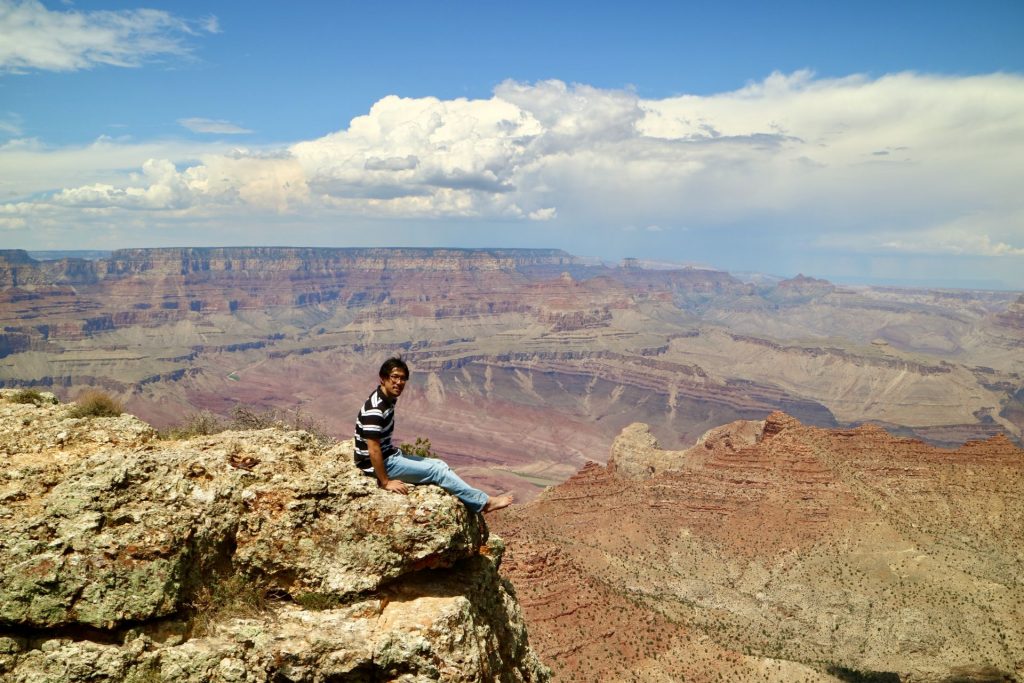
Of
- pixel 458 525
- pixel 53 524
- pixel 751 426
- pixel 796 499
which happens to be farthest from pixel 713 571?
pixel 53 524

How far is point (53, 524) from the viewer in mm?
8750

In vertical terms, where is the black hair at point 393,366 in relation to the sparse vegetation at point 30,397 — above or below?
above

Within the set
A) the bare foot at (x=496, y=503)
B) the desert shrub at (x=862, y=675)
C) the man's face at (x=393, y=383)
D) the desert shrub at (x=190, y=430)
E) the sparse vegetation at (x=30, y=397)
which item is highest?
the man's face at (x=393, y=383)

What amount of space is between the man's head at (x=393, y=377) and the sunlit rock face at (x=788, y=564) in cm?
2810

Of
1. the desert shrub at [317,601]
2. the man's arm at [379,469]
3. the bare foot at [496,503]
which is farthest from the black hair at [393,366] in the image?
the desert shrub at [317,601]

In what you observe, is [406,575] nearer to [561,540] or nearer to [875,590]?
[561,540]

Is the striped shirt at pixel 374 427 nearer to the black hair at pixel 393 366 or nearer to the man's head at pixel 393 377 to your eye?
the man's head at pixel 393 377

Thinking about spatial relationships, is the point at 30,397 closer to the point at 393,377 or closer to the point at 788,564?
the point at 393,377

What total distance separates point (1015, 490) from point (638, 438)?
132ft

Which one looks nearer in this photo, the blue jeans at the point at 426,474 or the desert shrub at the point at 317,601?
the desert shrub at the point at 317,601

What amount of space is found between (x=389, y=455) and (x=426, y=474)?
0.72 metres

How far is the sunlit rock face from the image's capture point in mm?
37000

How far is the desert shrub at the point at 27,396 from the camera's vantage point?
17750 millimetres

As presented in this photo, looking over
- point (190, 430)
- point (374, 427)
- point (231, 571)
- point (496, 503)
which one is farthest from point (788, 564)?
point (231, 571)
